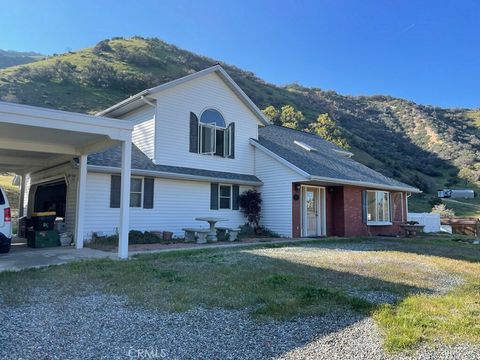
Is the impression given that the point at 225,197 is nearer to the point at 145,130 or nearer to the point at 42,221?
the point at 145,130

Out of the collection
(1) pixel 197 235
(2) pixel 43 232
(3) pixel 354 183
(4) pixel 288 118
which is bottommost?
(1) pixel 197 235

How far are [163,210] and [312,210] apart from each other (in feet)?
22.5

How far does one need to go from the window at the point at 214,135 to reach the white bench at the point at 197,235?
3.93 metres

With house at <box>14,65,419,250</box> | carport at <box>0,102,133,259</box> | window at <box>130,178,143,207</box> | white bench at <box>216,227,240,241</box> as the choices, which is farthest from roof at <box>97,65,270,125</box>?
white bench at <box>216,227,240,241</box>

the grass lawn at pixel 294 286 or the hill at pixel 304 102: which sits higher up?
the hill at pixel 304 102

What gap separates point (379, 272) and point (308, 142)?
15826mm

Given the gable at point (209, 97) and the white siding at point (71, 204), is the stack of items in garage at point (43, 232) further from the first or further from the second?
the gable at point (209, 97)

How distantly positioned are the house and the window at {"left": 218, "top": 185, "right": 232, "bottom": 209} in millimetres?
44

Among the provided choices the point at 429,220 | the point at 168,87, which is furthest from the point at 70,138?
the point at 429,220

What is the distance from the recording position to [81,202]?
1196 centimetres

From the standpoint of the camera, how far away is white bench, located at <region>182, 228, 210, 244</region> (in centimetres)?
Result: 1382

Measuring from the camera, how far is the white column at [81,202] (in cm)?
1184

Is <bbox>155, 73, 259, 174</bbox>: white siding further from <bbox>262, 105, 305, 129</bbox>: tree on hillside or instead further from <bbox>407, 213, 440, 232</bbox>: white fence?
<bbox>262, 105, 305, 129</bbox>: tree on hillside

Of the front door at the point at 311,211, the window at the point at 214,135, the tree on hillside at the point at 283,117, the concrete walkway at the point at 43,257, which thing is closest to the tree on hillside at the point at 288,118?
the tree on hillside at the point at 283,117
